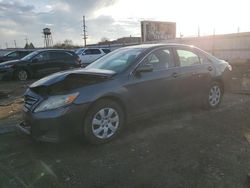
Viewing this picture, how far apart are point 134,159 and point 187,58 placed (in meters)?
2.88

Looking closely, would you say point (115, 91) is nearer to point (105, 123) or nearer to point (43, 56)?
point (105, 123)

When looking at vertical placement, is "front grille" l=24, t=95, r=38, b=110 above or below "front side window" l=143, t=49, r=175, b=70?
below

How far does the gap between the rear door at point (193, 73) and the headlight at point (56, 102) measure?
2.51m

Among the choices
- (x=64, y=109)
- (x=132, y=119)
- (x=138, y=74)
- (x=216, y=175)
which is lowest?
(x=216, y=175)

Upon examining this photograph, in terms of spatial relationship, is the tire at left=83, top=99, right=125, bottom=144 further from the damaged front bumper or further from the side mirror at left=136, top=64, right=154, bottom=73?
the side mirror at left=136, top=64, right=154, bottom=73

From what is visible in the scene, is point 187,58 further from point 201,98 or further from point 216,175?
point 216,175

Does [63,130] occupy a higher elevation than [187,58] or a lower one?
lower

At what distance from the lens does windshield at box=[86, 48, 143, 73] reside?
Answer: 5000mm

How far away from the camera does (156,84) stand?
5.19m

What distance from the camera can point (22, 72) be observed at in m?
14.3

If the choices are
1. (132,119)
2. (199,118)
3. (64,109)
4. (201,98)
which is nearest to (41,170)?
(64,109)

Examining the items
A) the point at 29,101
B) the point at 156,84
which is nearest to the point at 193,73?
the point at 156,84

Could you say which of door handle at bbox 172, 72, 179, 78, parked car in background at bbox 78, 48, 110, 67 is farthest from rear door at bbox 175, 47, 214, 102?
parked car in background at bbox 78, 48, 110, 67

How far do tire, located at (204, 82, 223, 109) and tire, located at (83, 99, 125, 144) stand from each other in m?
2.58
